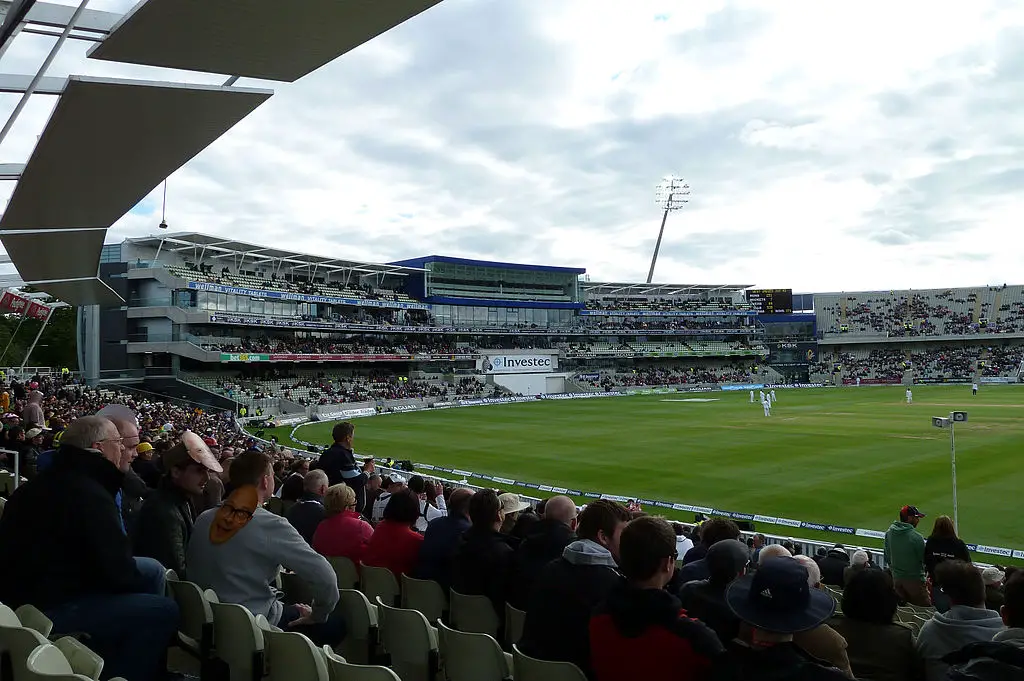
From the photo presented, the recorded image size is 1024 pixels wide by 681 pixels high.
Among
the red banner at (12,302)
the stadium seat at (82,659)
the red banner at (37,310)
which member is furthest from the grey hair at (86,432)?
the red banner at (37,310)

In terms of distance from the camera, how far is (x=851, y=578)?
3.83 meters

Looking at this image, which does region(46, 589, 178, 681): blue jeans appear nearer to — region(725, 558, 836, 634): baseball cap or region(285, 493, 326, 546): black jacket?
region(285, 493, 326, 546): black jacket

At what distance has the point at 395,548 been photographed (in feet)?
18.6

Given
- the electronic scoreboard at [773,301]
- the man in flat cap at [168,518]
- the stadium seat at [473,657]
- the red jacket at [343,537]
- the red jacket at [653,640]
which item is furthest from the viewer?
the electronic scoreboard at [773,301]

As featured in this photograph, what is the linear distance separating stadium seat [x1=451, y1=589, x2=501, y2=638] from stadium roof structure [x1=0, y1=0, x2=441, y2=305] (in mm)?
4401

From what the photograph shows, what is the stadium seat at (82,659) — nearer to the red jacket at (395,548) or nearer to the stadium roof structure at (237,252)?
the red jacket at (395,548)

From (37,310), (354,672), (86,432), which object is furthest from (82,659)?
(37,310)

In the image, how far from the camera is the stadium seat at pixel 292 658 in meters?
3.38

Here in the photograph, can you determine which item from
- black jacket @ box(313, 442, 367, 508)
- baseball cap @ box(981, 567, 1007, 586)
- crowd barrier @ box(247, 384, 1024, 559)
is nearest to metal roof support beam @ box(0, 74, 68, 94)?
black jacket @ box(313, 442, 367, 508)

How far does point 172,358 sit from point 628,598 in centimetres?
5762

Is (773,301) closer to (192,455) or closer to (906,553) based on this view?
(906,553)

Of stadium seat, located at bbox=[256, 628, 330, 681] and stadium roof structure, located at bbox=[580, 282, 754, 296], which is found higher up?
stadium roof structure, located at bbox=[580, 282, 754, 296]

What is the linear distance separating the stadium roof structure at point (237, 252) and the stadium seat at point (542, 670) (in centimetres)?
5612

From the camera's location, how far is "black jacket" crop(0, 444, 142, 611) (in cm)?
375
